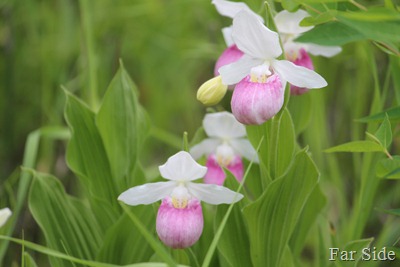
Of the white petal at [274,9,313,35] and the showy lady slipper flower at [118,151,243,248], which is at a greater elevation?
the white petal at [274,9,313,35]

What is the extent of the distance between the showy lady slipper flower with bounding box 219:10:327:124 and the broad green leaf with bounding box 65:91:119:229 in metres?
0.42

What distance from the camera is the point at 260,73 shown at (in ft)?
3.50

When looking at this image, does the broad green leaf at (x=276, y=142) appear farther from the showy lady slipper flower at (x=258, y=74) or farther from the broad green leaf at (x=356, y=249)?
the broad green leaf at (x=356, y=249)

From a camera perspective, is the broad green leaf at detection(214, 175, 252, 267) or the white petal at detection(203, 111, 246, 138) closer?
the broad green leaf at detection(214, 175, 252, 267)

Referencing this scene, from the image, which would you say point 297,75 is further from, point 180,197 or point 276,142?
point 180,197

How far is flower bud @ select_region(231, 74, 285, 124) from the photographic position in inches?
40.0

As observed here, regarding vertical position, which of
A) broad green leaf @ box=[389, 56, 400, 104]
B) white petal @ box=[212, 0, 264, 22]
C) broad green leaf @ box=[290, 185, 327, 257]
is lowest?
broad green leaf @ box=[290, 185, 327, 257]

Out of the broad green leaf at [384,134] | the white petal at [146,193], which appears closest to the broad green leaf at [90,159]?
the white petal at [146,193]

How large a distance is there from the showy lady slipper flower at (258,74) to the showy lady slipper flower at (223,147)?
264 millimetres

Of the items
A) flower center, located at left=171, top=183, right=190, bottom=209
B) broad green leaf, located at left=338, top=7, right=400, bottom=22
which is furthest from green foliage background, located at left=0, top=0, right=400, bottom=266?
flower center, located at left=171, top=183, right=190, bottom=209

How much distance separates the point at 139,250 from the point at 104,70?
1341 mm

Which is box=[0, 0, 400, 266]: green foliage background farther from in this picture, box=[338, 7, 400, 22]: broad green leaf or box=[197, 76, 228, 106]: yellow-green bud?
box=[197, 76, 228, 106]: yellow-green bud

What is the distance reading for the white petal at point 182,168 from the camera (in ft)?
3.53

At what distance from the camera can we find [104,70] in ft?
8.39
